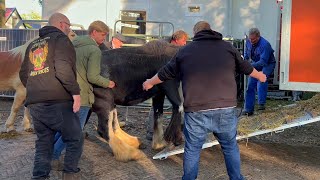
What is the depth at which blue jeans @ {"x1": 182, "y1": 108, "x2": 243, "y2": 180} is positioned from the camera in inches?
168

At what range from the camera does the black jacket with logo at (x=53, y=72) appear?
434 centimetres

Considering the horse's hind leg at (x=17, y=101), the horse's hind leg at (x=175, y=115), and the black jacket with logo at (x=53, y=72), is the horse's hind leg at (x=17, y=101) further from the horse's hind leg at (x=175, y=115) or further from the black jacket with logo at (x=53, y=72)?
the black jacket with logo at (x=53, y=72)

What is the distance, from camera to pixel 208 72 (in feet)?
13.8

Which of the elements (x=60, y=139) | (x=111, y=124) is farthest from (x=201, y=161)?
(x=60, y=139)

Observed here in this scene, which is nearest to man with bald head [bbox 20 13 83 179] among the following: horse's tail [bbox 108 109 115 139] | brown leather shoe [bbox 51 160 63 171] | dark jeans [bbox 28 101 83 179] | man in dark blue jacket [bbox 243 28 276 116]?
dark jeans [bbox 28 101 83 179]

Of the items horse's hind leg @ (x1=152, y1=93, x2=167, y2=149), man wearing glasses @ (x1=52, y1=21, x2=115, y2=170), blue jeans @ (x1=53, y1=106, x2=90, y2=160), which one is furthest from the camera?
horse's hind leg @ (x1=152, y1=93, x2=167, y2=149)

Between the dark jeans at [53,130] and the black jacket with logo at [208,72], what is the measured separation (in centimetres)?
118

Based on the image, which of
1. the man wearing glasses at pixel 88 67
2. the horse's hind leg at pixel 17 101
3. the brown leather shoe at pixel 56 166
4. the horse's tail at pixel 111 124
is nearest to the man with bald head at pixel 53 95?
the man wearing glasses at pixel 88 67

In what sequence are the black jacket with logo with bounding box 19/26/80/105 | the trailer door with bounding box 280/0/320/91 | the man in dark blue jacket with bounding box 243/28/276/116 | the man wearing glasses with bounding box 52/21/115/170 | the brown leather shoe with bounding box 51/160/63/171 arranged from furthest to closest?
the man in dark blue jacket with bounding box 243/28/276/116
the brown leather shoe with bounding box 51/160/63/171
the man wearing glasses with bounding box 52/21/115/170
the trailer door with bounding box 280/0/320/91
the black jacket with logo with bounding box 19/26/80/105

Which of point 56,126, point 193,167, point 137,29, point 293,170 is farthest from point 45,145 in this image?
point 137,29

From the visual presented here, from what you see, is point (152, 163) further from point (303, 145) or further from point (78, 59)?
point (303, 145)

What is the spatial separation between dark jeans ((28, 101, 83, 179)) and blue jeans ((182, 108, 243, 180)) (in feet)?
3.77

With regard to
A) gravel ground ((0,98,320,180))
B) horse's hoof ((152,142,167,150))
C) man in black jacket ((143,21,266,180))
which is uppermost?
man in black jacket ((143,21,266,180))

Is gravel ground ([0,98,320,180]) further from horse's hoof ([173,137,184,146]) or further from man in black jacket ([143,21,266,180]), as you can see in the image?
man in black jacket ([143,21,266,180])
